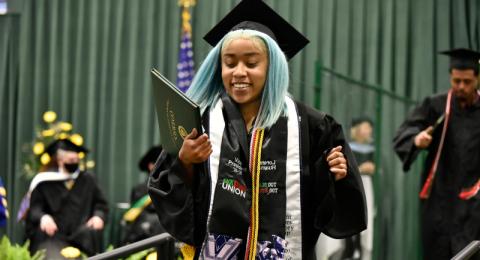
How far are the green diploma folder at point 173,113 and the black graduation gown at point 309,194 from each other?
2.6 inches

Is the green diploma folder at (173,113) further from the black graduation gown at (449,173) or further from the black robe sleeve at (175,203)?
the black graduation gown at (449,173)

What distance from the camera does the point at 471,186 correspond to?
5398 millimetres

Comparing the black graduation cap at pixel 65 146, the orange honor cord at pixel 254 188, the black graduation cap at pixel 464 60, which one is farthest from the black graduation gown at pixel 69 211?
the orange honor cord at pixel 254 188

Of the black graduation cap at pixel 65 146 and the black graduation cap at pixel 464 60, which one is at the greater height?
the black graduation cap at pixel 464 60

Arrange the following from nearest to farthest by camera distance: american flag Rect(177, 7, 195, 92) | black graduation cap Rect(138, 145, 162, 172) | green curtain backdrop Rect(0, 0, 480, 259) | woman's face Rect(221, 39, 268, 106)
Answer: woman's face Rect(221, 39, 268, 106) < black graduation cap Rect(138, 145, 162, 172) < american flag Rect(177, 7, 195, 92) < green curtain backdrop Rect(0, 0, 480, 259)

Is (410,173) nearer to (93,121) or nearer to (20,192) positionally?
(93,121)

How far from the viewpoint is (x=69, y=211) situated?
838 centimetres

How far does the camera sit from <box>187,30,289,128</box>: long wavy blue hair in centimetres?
280

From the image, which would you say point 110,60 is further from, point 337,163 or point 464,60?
point 337,163

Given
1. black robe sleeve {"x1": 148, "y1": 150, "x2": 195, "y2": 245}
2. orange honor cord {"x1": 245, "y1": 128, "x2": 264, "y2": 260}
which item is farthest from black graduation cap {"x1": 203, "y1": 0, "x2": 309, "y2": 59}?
black robe sleeve {"x1": 148, "y1": 150, "x2": 195, "y2": 245}

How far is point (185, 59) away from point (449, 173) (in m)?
4.82

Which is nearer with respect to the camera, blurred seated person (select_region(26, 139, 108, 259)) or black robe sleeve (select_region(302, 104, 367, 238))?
black robe sleeve (select_region(302, 104, 367, 238))

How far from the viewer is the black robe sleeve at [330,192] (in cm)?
279

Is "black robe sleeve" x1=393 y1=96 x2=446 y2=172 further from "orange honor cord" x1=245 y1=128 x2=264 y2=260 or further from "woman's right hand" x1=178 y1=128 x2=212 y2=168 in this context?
"woman's right hand" x1=178 y1=128 x2=212 y2=168
